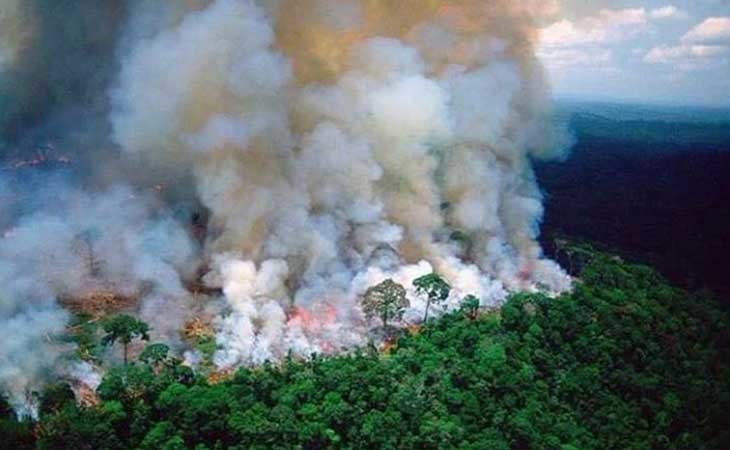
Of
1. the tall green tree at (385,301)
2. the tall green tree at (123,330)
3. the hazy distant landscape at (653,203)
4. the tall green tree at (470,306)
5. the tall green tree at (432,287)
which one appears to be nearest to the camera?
the tall green tree at (123,330)

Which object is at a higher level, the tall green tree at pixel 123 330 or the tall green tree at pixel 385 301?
the tall green tree at pixel 385 301

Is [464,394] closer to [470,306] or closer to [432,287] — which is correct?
[470,306]

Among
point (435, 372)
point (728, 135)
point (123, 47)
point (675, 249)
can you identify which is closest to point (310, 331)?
point (435, 372)

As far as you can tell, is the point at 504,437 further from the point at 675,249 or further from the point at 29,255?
the point at 675,249

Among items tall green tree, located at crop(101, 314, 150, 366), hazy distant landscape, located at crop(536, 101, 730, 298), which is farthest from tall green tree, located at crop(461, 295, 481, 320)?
hazy distant landscape, located at crop(536, 101, 730, 298)

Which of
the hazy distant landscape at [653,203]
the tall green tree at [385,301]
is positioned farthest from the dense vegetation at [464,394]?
the hazy distant landscape at [653,203]

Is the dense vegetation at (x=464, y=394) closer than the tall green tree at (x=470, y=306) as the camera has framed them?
Yes

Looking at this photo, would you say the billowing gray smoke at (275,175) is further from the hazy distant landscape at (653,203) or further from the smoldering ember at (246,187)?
the hazy distant landscape at (653,203)
